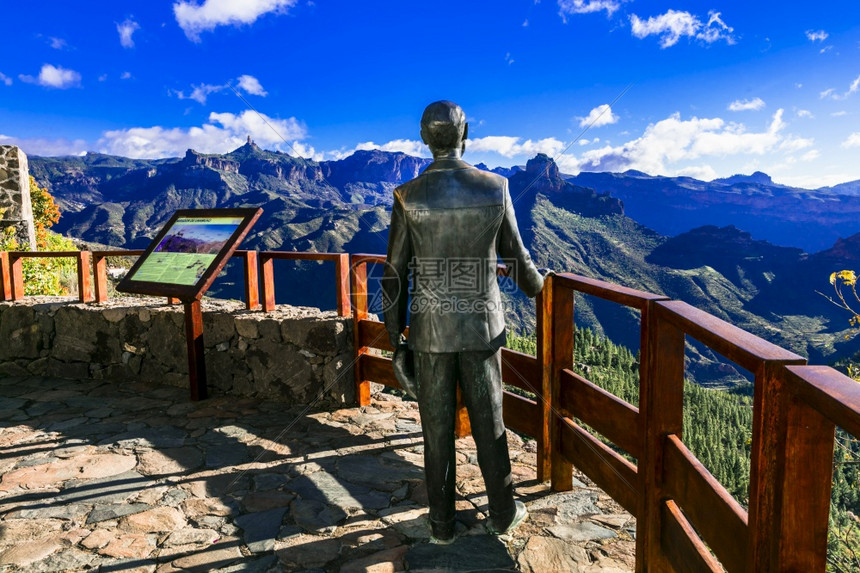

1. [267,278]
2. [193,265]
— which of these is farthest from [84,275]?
[267,278]

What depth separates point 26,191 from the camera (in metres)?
11.0

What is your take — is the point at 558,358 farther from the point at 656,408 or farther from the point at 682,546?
the point at 682,546

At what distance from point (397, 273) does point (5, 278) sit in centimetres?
588

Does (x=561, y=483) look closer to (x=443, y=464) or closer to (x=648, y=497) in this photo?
(x=443, y=464)

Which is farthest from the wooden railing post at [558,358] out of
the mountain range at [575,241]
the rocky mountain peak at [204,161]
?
the rocky mountain peak at [204,161]

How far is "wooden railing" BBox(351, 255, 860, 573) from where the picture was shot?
1.09 metres

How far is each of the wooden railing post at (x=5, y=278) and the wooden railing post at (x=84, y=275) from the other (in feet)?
3.34

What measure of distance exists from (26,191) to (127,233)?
117150 mm

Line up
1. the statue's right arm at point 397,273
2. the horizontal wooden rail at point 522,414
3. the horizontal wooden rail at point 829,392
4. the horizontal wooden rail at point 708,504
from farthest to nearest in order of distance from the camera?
the horizontal wooden rail at point 522,414
the statue's right arm at point 397,273
the horizontal wooden rail at point 708,504
the horizontal wooden rail at point 829,392

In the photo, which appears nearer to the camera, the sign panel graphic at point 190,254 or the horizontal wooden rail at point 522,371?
the horizontal wooden rail at point 522,371

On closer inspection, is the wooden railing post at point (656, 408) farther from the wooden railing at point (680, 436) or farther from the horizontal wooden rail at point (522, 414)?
the horizontal wooden rail at point (522, 414)

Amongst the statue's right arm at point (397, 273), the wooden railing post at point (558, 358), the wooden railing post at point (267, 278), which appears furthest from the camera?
the wooden railing post at point (267, 278)

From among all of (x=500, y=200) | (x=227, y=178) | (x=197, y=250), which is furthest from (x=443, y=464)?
(x=227, y=178)

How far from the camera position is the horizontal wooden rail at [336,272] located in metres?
4.43
